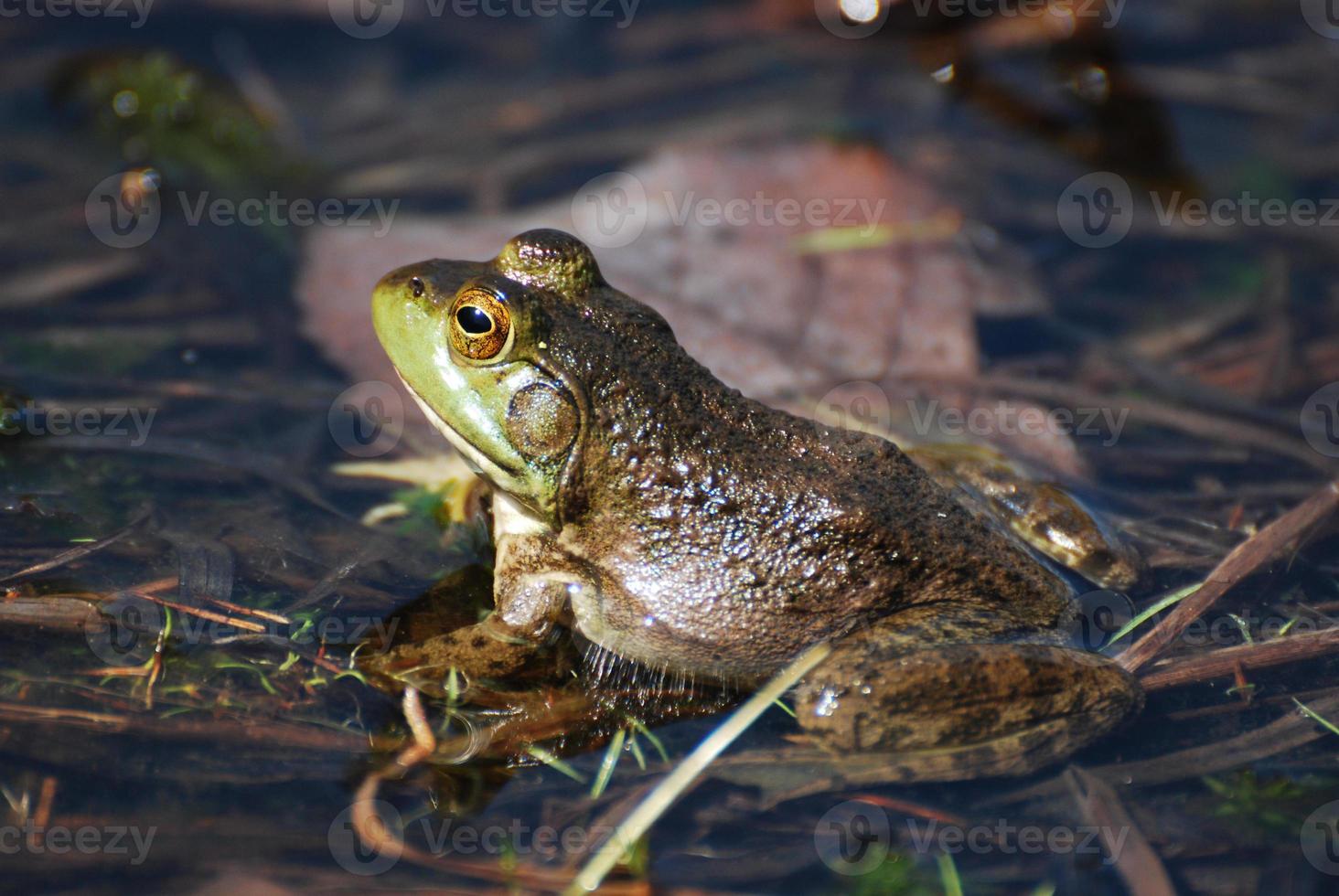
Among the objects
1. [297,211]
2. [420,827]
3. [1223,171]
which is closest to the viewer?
[420,827]

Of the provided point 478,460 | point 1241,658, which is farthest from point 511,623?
point 1241,658

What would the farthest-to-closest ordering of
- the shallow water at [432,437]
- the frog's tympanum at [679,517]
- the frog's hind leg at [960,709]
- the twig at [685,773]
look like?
the frog's tympanum at [679,517] → the frog's hind leg at [960,709] → the shallow water at [432,437] → the twig at [685,773]

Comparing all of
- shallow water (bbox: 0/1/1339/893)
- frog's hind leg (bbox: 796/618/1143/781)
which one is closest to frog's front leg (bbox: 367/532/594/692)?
shallow water (bbox: 0/1/1339/893)


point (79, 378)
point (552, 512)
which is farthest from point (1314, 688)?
point (79, 378)

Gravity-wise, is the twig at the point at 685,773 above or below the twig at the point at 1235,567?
below

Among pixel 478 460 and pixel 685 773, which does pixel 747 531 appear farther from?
pixel 478 460

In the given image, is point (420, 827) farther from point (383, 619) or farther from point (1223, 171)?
point (1223, 171)

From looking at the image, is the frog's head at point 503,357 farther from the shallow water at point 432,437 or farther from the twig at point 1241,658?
the twig at point 1241,658

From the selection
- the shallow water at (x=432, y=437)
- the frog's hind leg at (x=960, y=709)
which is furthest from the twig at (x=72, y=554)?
the frog's hind leg at (x=960, y=709)
